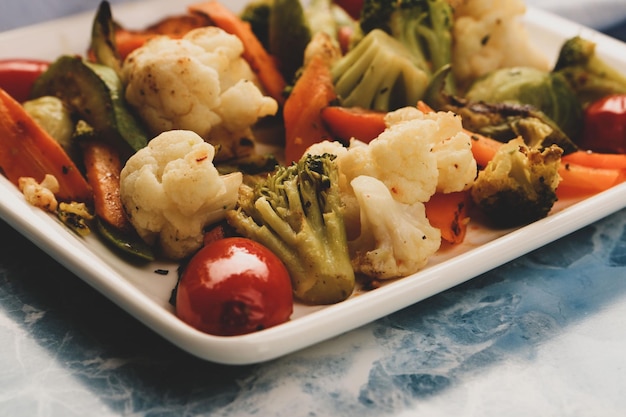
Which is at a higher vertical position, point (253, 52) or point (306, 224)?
point (306, 224)

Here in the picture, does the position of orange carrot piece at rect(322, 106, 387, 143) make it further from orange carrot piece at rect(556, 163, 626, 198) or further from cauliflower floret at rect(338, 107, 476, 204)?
orange carrot piece at rect(556, 163, 626, 198)

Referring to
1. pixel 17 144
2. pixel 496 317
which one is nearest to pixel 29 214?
pixel 17 144

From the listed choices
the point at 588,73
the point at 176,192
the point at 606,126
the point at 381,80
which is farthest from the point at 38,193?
the point at 588,73

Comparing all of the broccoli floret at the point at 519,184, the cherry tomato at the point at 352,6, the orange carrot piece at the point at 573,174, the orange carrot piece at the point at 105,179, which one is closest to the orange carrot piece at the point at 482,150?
the orange carrot piece at the point at 573,174

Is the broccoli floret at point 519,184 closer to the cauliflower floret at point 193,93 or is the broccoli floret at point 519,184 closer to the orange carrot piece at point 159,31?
the cauliflower floret at point 193,93

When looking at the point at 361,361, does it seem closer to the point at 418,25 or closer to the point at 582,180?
the point at 582,180

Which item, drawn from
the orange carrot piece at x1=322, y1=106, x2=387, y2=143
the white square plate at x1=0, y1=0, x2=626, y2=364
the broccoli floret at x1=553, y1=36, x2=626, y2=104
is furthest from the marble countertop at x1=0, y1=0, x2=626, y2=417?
the broccoli floret at x1=553, y1=36, x2=626, y2=104

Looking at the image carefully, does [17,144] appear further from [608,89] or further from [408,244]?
[608,89]
